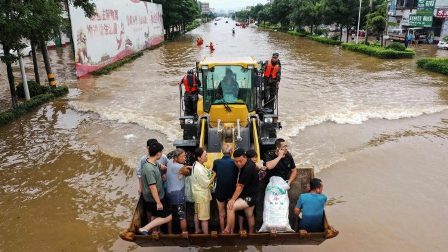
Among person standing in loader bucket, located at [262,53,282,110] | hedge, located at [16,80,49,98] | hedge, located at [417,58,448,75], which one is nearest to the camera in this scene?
person standing in loader bucket, located at [262,53,282,110]

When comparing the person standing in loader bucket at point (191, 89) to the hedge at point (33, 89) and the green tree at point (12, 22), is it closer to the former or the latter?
the green tree at point (12, 22)

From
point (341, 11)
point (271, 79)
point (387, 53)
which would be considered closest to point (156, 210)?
point (271, 79)

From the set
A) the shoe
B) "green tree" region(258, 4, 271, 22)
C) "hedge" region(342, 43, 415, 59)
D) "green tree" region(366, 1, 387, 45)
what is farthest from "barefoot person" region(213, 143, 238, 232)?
"green tree" region(258, 4, 271, 22)

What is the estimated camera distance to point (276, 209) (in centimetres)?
539

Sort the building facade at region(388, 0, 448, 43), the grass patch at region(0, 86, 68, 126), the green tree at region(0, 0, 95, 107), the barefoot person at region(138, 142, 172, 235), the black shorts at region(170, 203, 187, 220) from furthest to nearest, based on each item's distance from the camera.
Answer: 1. the building facade at region(388, 0, 448, 43)
2. the grass patch at region(0, 86, 68, 126)
3. the green tree at region(0, 0, 95, 107)
4. the black shorts at region(170, 203, 187, 220)
5. the barefoot person at region(138, 142, 172, 235)

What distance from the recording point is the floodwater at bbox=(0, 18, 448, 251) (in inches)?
284

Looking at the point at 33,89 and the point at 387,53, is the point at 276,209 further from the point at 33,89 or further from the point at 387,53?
the point at 387,53

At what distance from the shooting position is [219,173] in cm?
525

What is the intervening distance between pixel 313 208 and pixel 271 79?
6.55m

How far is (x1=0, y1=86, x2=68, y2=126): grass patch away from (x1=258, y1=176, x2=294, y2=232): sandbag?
1169cm

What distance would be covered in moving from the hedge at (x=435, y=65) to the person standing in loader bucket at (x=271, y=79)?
17.2 m

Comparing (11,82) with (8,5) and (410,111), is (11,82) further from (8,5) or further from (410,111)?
(410,111)

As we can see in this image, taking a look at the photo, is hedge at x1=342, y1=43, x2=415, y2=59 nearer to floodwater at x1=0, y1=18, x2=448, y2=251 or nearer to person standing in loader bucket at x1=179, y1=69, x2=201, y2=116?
floodwater at x1=0, y1=18, x2=448, y2=251

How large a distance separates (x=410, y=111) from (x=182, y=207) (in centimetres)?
1327
